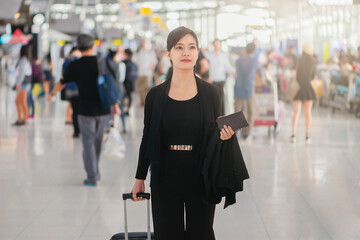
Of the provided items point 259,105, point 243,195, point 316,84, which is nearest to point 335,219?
point 243,195

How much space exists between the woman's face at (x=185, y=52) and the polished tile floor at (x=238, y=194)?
7.96 ft

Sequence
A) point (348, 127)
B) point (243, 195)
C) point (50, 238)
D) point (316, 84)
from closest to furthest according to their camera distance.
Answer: point (50, 238) → point (243, 195) → point (348, 127) → point (316, 84)

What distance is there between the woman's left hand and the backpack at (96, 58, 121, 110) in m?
4.53

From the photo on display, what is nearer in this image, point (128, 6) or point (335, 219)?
point (335, 219)

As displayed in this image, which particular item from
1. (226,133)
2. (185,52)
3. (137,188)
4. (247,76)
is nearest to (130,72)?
(247,76)

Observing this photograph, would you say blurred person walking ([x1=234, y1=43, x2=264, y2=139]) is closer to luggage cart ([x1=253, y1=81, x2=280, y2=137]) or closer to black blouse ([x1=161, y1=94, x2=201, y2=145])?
luggage cart ([x1=253, y1=81, x2=280, y2=137])

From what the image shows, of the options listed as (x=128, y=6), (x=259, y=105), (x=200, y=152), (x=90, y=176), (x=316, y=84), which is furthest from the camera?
(x=128, y=6)

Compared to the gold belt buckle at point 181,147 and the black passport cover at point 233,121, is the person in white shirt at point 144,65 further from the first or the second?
the black passport cover at point 233,121

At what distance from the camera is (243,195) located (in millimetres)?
7617

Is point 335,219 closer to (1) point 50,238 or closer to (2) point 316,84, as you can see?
(1) point 50,238

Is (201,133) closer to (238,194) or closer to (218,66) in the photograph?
(238,194)

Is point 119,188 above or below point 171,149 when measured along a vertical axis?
below

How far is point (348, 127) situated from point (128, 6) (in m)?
27.9

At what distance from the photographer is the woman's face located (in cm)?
368
